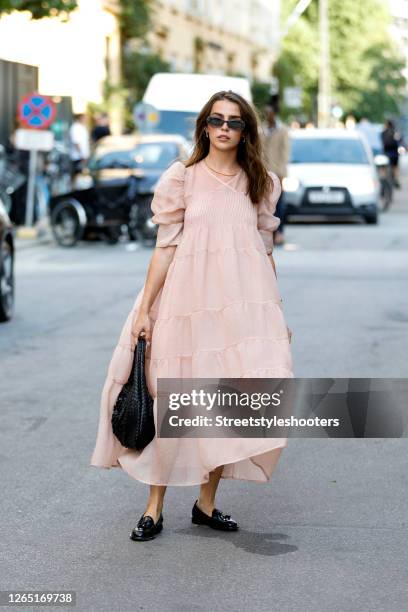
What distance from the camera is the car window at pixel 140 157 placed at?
22.7 m

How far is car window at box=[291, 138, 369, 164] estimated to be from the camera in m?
26.5

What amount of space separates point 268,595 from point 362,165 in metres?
22.0

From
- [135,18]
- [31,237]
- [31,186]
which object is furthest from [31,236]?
[135,18]

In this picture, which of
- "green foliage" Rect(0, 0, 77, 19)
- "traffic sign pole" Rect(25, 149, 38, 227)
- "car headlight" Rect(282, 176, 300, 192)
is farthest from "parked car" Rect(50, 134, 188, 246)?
"car headlight" Rect(282, 176, 300, 192)

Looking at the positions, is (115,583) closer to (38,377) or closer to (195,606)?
(195,606)

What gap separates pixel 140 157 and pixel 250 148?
17.6 metres

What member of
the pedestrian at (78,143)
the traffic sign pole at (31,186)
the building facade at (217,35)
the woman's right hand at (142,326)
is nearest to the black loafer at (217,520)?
the woman's right hand at (142,326)

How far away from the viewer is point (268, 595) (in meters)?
4.85

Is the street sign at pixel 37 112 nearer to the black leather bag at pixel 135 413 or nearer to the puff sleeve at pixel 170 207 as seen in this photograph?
the puff sleeve at pixel 170 207

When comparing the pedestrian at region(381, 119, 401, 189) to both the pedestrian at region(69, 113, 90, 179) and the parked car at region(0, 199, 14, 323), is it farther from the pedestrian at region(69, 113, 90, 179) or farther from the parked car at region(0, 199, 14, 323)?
the parked car at region(0, 199, 14, 323)

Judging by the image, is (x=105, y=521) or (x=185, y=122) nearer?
(x=105, y=521)

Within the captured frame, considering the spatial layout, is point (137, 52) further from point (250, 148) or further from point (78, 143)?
point (250, 148)

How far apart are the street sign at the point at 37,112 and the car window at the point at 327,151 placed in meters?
4.91

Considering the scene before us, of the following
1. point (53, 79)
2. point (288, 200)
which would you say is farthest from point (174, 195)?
point (53, 79)
